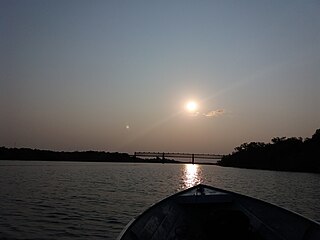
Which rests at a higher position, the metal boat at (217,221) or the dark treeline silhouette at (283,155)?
the dark treeline silhouette at (283,155)

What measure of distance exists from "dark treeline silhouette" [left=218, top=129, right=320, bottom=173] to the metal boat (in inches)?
4070

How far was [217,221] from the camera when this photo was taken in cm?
1205

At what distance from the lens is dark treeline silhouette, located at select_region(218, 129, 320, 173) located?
11375 centimetres

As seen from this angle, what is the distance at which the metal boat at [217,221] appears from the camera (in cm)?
1101

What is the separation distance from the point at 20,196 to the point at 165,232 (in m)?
22.5

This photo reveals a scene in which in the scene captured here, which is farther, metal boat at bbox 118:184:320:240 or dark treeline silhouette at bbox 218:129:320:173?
dark treeline silhouette at bbox 218:129:320:173

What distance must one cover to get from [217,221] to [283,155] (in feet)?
417

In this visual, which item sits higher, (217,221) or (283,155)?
(283,155)

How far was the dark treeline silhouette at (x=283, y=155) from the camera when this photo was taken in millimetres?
113750

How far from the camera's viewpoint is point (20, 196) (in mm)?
31328

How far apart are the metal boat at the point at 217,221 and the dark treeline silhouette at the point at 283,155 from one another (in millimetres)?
103367

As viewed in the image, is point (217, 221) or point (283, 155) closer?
point (217, 221)

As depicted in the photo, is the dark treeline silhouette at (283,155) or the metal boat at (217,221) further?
the dark treeline silhouette at (283,155)

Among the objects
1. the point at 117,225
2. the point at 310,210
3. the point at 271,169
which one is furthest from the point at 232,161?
the point at 117,225
